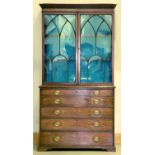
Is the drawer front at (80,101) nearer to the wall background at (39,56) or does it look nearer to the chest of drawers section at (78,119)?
the chest of drawers section at (78,119)

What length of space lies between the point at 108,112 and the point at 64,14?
1.56 m

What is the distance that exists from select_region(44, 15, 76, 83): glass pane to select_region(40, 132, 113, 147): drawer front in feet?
2.57

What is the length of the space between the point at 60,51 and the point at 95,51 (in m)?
0.52

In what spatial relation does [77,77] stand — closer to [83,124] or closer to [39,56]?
[83,124]

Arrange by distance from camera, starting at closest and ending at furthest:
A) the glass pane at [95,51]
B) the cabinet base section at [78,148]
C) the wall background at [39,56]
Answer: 1. the cabinet base section at [78,148]
2. the glass pane at [95,51]
3. the wall background at [39,56]

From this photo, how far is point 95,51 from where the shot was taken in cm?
459

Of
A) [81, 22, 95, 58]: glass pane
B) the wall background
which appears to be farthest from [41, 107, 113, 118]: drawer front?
[81, 22, 95, 58]: glass pane

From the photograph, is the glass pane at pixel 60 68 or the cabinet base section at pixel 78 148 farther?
the glass pane at pixel 60 68

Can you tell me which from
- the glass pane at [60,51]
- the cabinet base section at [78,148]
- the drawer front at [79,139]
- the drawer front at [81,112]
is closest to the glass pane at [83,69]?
the glass pane at [60,51]

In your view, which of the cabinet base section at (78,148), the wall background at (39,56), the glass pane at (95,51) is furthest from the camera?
the wall background at (39,56)

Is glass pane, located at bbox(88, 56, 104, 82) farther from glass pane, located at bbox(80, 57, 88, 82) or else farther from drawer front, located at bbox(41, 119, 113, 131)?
drawer front, located at bbox(41, 119, 113, 131)

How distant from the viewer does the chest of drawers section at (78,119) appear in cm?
442

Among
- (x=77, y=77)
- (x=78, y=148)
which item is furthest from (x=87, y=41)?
(x=78, y=148)
